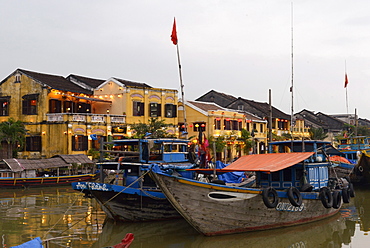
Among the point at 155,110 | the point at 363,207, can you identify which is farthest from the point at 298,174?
Answer: the point at 155,110

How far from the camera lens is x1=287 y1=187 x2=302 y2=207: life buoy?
15.4m

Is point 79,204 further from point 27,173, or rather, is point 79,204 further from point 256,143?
point 256,143

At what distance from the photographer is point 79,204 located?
22828mm

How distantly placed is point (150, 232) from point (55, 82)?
26570 millimetres

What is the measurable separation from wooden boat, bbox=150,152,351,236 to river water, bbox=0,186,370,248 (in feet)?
1.58

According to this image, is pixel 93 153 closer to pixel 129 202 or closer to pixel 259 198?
pixel 129 202

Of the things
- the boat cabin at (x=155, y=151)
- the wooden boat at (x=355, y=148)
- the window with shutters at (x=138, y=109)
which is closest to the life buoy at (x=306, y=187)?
the boat cabin at (x=155, y=151)

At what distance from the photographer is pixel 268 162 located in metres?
16.3

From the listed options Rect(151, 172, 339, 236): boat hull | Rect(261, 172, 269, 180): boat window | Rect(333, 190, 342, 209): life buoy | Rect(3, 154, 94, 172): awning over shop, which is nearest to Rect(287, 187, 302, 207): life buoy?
Rect(151, 172, 339, 236): boat hull

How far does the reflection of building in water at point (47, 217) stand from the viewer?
50.8 ft

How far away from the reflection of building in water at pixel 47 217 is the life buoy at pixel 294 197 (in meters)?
7.24

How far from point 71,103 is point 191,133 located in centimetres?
1210

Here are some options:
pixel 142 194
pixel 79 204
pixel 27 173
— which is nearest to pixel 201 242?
pixel 142 194

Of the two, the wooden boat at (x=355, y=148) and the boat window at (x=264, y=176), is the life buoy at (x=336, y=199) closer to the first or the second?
the boat window at (x=264, y=176)
